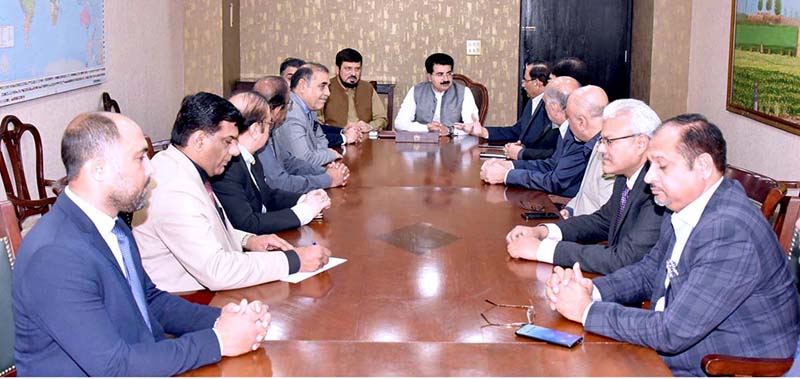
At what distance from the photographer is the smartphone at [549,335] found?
7.55ft

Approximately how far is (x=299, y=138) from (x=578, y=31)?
14.6 ft

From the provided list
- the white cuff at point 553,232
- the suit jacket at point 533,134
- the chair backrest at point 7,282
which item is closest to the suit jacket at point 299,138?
the suit jacket at point 533,134

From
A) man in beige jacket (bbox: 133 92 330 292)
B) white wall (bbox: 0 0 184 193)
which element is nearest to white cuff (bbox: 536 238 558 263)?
man in beige jacket (bbox: 133 92 330 292)

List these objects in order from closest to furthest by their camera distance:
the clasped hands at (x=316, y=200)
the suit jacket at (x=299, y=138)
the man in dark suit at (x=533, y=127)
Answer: the clasped hands at (x=316, y=200)
the suit jacket at (x=299, y=138)
the man in dark suit at (x=533, y=127)

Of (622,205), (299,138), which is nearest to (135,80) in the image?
(299,138)

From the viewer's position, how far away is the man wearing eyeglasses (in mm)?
7219

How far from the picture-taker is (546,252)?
3.13 meters

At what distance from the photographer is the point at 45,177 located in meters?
5.45

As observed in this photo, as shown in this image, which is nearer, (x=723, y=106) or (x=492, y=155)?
(x=492, y=155)

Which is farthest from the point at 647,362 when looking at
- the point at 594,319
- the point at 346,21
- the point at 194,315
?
the point at 346,21

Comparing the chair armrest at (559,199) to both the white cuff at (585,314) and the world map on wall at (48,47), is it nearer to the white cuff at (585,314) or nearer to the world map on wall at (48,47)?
the white cuff at (585,314)

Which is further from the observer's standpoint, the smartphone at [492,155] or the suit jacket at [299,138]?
the smartphone at [492,155]

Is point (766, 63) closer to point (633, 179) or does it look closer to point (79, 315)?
point (633, 179)

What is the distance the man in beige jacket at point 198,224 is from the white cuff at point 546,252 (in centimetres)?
71
